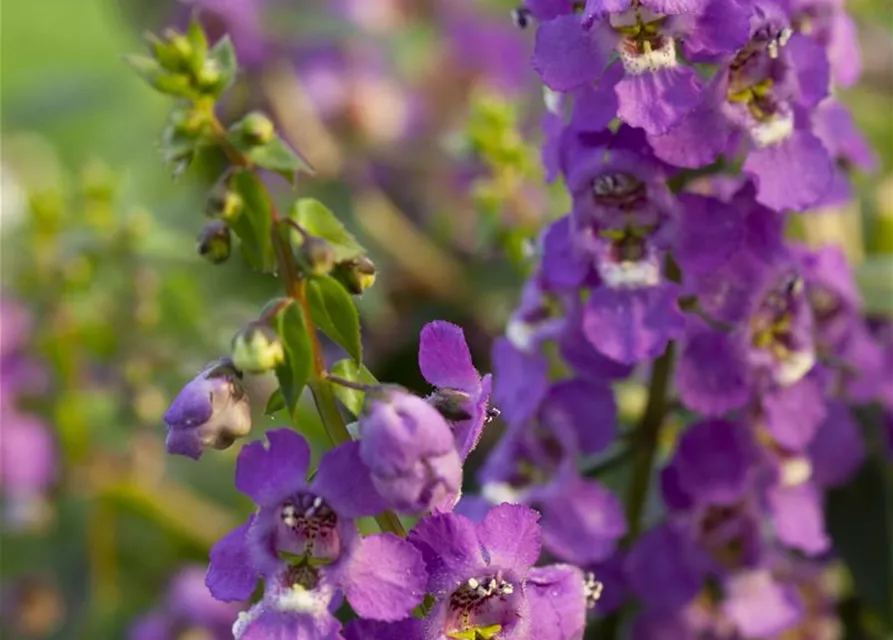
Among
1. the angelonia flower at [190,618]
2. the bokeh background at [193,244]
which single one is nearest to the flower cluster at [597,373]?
the bokeh background at [193,244]

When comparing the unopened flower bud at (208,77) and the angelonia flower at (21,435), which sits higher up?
the unopened flower bud at (208,77)

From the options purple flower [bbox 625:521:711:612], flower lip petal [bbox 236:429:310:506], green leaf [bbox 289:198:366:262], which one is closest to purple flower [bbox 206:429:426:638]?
flower lip petal [bbox 236:429:310:506]

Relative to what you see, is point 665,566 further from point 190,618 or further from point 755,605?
point 190,618

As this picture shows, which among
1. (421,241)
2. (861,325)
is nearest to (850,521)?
(861,325)

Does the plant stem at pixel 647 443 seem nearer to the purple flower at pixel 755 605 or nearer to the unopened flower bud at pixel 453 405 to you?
the purple flower at pixel 755 605

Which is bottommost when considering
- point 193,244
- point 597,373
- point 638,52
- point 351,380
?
point 193,244


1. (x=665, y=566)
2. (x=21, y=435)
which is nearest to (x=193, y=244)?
(x=21, y=435)
